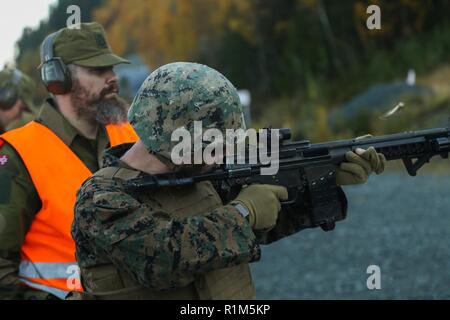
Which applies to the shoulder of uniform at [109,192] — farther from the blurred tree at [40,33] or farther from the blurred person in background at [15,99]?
the blurred tree at [40,33]

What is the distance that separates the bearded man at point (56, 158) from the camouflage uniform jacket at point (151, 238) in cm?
103

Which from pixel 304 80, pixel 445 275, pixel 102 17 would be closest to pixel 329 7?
pixel 304 80

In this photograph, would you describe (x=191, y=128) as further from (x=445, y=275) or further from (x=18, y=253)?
(x=445, y=275)

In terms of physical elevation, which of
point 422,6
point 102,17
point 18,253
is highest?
point 102,17

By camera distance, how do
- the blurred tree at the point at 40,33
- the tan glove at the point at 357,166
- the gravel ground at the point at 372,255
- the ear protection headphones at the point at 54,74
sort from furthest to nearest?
the blurred tree at the point at 40,33, the gravel ground at the point at 372,255, the ear protection headphones at the point at 54,74, the tan glove at the point at 357,166

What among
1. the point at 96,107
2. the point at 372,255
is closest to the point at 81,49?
the point at 96,107

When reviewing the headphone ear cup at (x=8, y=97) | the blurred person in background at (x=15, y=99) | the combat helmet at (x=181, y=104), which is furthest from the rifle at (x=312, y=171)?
the headphone ear cup at (x=8, y=97)

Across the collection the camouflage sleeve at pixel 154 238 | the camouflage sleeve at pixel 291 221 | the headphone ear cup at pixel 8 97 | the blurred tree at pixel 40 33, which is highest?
the blurred tree at pixel 40 33

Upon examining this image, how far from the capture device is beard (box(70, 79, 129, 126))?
13.8 feet

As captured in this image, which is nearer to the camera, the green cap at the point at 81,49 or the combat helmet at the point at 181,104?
the combat helmet at the point at 181,104

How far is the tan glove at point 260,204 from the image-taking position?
2.93m

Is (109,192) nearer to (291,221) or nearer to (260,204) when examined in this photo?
(260,204)

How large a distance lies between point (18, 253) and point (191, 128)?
1.52m

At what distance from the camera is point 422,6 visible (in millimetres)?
30516
